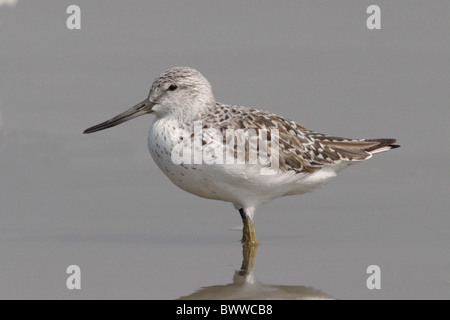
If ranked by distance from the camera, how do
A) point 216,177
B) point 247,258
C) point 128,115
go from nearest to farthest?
point 216,177, point 247,258, point 128,115

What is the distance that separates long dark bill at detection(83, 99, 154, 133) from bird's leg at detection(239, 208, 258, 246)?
2173 mm

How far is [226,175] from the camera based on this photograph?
508 inches

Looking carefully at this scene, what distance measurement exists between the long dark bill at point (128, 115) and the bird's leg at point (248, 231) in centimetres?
217

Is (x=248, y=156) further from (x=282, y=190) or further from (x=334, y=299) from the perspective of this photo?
(x=334, y=299)

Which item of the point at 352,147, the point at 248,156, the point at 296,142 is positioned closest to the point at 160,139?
the point at 248,156

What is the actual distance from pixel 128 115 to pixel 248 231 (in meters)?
2.57

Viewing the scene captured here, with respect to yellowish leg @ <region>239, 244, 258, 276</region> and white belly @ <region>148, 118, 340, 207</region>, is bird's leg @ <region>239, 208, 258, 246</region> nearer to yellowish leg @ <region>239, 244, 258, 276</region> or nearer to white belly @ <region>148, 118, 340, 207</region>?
yellowish leg @ <region>239, 244, 258, 276</region>

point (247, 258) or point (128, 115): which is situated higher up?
point (128, 115)

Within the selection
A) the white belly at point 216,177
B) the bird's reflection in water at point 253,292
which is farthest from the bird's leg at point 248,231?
the bird's reflection in water at point 253,292

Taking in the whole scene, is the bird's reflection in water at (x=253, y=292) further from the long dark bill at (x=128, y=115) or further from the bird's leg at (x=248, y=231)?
the long dark bill at (x=128, y=115)

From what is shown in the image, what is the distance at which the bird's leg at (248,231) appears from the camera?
542 inches

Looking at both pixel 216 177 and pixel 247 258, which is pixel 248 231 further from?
pixel 216 177

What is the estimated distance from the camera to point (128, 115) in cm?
1375

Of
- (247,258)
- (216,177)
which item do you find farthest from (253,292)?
(216,177)
